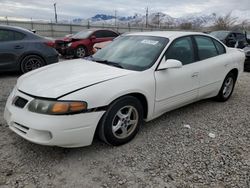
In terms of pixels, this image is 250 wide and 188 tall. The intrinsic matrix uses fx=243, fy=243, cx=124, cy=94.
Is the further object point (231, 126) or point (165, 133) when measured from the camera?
point (231, 126)

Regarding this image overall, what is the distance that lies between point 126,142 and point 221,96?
8.54 feet

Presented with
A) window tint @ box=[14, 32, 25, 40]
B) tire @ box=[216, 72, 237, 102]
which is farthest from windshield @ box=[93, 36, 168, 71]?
window tint @ box=[14, 32, 25, 40]

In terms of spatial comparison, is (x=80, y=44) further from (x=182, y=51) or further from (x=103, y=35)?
(x=182, y=51)

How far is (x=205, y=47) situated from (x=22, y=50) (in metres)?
4.72

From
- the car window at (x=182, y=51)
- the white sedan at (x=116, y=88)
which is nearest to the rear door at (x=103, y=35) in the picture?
the white sedan at (x=116, y=88)

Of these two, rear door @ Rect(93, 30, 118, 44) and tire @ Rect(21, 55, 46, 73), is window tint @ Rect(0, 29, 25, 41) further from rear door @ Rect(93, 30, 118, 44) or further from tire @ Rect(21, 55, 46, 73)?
rear door @ Rect(93, 30, 118, 44)

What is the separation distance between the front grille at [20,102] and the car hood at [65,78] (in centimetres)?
10

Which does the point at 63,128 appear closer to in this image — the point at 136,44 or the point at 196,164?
the point at 196,164

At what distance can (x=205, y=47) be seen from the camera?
4395mm

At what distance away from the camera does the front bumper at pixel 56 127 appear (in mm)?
2613

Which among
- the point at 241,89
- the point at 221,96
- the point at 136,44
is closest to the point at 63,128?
the point at 136,44

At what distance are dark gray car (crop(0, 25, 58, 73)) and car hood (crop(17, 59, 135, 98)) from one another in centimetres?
338

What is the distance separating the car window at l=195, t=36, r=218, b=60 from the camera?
4.23 metres

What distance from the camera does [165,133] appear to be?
3594 millimetres
